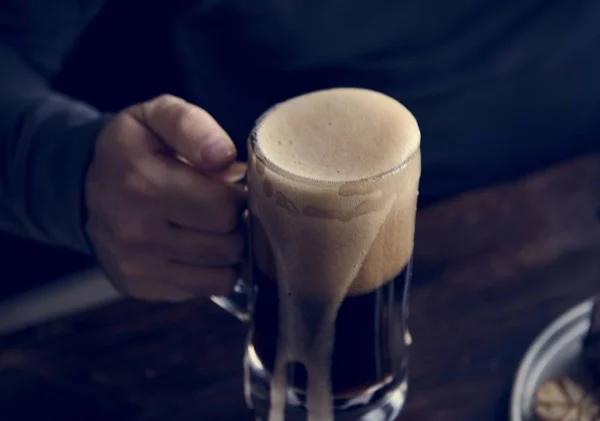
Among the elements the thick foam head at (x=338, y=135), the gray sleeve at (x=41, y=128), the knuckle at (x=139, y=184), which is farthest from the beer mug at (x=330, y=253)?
the gray sleeve at (x=41, y=128)

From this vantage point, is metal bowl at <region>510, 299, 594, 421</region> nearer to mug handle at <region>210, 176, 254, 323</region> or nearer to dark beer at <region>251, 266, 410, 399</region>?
dark beer at <region>251, 266, 410, 399</region>

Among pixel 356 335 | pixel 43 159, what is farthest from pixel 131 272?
pixel 356 335

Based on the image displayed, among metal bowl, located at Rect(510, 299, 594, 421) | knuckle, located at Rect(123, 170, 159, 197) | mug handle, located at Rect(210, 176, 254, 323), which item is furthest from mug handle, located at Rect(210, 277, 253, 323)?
metal bowl, located at Rect(510, 299, 594, 421)

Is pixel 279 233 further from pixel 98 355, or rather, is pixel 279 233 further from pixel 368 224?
pixel 98 355

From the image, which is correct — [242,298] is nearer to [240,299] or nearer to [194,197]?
[240,299]

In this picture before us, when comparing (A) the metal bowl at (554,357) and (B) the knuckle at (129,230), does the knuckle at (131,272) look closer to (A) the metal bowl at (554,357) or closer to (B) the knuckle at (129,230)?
(B) the knuckle at (129,230)

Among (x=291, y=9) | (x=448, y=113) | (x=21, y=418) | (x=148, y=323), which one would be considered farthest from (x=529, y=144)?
(x=21, y=418)
